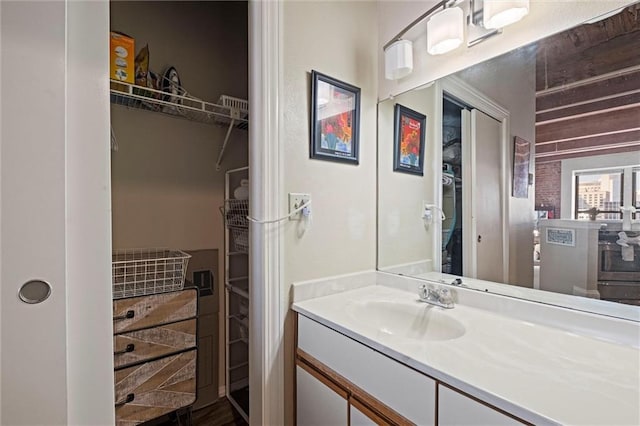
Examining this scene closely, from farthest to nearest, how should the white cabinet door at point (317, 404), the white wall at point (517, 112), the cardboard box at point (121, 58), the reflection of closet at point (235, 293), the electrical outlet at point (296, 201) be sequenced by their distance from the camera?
the reflection of closet at point (235, 293) → the cardboard box at point (121, 58) → the electrical outlet at point (296, 201) → the white wall at point (517, 112) → the white cabinet door at point (317, 404)

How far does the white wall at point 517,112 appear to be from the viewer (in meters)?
1.05

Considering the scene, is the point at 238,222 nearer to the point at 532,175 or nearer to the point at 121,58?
the point at 121,58

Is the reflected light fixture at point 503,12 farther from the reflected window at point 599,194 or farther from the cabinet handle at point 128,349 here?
the cabinet handle at point 128,349

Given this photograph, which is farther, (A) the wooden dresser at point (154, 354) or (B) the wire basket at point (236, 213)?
(B) the wire basket at point (236, 213)

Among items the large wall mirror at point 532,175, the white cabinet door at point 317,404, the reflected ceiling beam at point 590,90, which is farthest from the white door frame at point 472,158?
the white cabinet door at point 317,404

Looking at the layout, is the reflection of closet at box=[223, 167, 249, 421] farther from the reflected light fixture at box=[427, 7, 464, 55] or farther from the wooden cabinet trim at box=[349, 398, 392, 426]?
the reflected light fixture at box=[427, 7, 464, 55]

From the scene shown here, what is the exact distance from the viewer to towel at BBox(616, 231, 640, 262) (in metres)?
0.86

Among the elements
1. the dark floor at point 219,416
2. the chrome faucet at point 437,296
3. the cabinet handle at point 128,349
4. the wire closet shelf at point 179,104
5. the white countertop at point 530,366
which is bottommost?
the dark floor at point 219,416

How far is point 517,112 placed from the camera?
111 cm

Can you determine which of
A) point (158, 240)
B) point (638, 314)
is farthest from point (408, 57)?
point (158, 240)

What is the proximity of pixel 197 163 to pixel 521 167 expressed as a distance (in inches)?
63.2

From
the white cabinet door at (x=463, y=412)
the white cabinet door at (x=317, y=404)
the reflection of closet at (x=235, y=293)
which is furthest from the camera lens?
the reflection of closet at (x=235, y=293)

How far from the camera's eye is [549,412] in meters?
0.53

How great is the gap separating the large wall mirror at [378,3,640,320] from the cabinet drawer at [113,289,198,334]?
3.05ft
